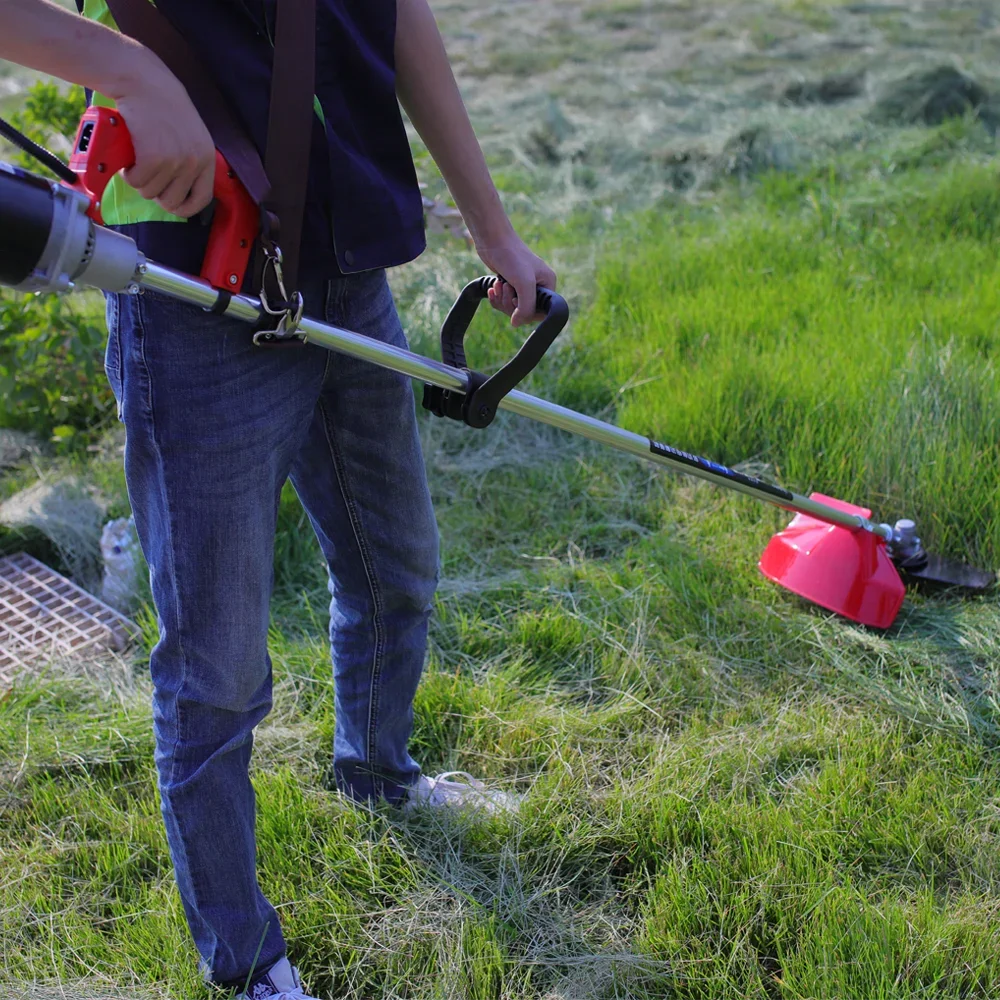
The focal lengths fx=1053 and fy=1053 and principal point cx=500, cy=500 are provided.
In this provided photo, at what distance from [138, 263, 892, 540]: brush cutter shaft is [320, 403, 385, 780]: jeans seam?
20cm

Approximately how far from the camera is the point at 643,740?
239 cm

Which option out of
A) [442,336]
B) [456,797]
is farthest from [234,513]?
[456,797]

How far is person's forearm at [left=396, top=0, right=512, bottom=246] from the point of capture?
1.69 metres

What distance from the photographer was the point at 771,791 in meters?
2.23

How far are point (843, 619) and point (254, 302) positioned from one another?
185 cm

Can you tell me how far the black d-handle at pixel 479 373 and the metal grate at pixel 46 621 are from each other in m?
1.42

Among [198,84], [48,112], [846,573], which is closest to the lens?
[198,84]

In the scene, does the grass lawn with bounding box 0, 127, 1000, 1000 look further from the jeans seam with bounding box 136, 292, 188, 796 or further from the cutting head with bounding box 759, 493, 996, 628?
the jeans seam with bounding box 136, 292, 188, 796

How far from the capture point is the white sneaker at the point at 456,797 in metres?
2.22

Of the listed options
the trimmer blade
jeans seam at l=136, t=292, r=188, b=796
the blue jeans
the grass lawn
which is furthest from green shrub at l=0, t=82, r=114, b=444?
the trimmer blade

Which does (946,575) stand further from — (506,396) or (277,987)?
(277,987)

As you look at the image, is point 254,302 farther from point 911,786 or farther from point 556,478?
point 556,478

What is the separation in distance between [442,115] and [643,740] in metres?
1.41

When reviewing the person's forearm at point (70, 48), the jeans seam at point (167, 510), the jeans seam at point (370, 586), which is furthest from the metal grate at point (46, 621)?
the person's forearm at point (70, 48)
